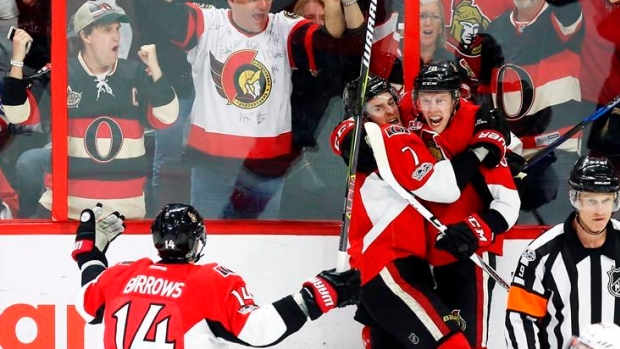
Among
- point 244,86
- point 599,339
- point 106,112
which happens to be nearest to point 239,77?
point 244,86

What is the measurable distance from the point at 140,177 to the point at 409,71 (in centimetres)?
120

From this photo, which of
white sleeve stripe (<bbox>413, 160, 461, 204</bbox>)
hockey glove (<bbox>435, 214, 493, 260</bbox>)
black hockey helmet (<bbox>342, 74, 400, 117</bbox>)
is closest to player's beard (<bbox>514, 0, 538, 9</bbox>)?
black hockey helmet (<bbox>342, 74, 400, 117</bbox>)

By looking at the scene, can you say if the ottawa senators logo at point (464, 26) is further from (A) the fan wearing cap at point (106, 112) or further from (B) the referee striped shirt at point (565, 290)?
(B) the referee striped shirt at point (565, 290)

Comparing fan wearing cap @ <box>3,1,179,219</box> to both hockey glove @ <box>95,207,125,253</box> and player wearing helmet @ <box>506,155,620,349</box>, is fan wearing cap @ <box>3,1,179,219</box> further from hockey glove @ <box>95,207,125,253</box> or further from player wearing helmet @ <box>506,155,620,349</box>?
player wearing helmet @ <box>506,155,620,349</box>

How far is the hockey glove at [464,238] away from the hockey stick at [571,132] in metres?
0.63

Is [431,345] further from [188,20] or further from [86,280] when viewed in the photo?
[188,20]

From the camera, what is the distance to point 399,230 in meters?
4.26

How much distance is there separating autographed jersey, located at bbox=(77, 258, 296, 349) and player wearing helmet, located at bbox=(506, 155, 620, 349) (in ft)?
2.71

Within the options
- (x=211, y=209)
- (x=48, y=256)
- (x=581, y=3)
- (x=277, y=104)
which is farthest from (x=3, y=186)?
(x=581, y=3)

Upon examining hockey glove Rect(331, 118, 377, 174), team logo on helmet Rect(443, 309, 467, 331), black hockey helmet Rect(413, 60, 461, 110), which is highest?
black hockey helmet Rect(413, 60, 461, 110)

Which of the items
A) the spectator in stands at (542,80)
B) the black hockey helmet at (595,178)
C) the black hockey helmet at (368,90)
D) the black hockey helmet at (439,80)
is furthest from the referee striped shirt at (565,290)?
the spectator in stands at (542,80)

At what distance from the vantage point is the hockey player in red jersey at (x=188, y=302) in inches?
132

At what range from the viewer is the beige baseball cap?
4758 millimetres

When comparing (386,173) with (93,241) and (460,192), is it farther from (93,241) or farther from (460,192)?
(93,241)
